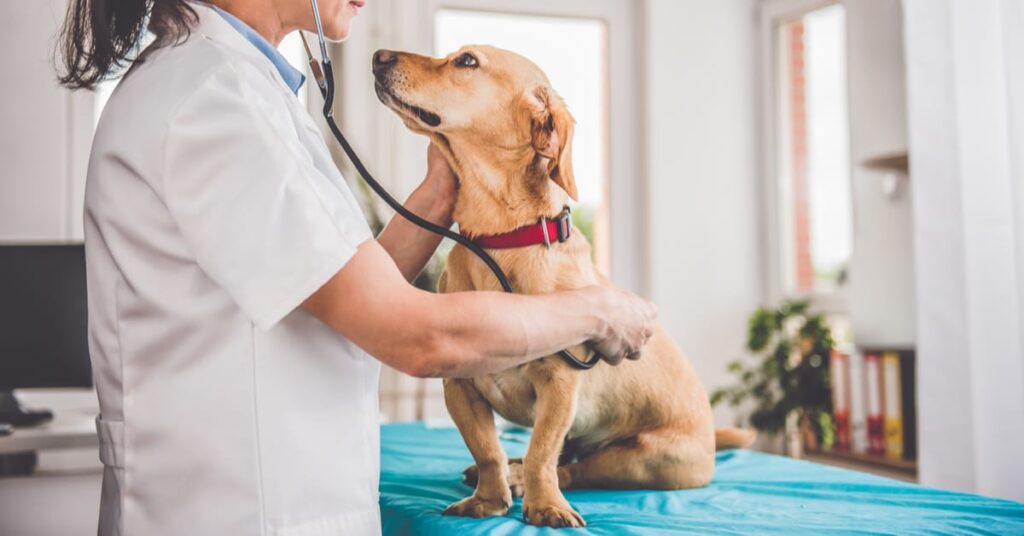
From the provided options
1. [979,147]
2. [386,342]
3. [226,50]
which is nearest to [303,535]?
[386,342]

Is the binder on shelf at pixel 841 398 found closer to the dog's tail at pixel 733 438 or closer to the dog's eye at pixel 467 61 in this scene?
the dog's tail at pixel 733 438

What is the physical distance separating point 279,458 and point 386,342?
15 centimetres

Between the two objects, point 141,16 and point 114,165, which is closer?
point 114,165

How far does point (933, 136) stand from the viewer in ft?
5.94

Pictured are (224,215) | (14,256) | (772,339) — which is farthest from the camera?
(772,339)

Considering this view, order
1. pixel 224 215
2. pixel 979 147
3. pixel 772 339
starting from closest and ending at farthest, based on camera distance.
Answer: pixel 224 215 → pixel 979 147 → pixel 772 339

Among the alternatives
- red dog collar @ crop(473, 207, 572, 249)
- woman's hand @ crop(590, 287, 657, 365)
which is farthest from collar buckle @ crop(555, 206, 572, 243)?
woman's hand @ crop(590, 287, 657, 365)

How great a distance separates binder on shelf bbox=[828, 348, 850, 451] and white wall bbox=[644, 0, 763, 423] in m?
0.74

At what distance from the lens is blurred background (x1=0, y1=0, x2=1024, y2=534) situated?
67.1 inches

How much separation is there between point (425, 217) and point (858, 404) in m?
2.02

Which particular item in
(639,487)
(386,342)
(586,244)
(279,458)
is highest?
(586,244)

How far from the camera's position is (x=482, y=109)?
1.10 metres

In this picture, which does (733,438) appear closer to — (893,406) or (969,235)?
(969,235)

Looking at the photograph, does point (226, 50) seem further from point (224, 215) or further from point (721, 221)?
point (721, 221)
